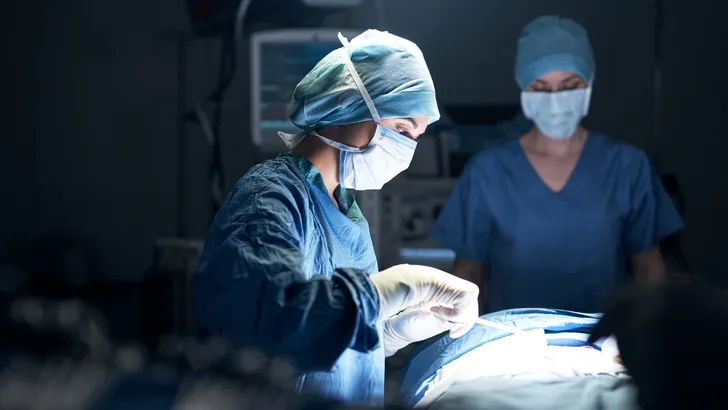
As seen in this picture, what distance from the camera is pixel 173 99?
3.65 meters

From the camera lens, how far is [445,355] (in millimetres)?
1504

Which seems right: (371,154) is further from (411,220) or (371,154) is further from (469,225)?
(411,220)

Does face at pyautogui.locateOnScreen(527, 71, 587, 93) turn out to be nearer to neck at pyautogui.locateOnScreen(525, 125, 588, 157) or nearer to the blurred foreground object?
neck at pyautogui.locateOnScreen(525, 125, 588, 157)

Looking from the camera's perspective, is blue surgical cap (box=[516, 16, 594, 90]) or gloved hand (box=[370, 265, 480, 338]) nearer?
gloved hand (box=[370, 265, 480, 338])

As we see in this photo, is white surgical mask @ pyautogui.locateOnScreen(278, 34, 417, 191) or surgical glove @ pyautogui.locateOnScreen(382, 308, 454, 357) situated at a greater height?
white surgical mask @ pyautogui.locateOnScreen(278, 34, 417, 191)

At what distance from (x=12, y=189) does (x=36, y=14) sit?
31.9 inches

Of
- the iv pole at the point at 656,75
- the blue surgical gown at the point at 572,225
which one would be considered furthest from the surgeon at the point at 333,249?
the iv pole at the point at 656,75

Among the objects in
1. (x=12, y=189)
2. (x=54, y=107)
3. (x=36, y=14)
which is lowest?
(x=12, y=189)

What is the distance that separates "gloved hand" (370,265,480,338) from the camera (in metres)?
1.06

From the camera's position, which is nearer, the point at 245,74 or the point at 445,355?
the point at 445,355

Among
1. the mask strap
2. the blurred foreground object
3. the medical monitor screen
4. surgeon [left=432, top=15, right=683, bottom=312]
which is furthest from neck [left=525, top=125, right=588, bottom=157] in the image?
the blurred foreground object

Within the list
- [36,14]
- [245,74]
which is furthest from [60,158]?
[245,74]

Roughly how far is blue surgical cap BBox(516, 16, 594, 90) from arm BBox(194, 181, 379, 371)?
110 centimetres

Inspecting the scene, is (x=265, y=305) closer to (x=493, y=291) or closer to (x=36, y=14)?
(x=493, y=291)
